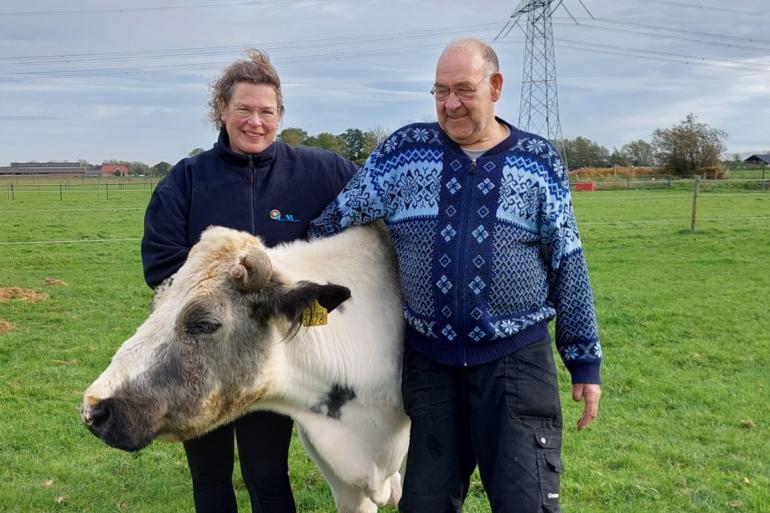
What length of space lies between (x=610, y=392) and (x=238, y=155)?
17.7ft

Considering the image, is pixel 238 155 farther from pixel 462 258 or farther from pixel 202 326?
pixel 462 258

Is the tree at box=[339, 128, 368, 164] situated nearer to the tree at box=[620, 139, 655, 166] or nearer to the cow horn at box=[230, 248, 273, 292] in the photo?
the cow horn at box=[230, 248, 273, 292]

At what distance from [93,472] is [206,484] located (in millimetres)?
2262

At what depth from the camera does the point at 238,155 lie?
3936 millimetres

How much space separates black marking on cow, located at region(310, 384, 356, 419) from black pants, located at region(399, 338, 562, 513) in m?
0.31

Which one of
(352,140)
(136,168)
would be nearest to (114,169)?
(136,168)

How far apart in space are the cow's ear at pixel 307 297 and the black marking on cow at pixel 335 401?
0.54m

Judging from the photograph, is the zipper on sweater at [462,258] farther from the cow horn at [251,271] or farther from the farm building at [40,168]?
the farm building at [40,168]

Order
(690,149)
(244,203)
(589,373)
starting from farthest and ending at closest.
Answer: (690,149), (244,203), (589,373)

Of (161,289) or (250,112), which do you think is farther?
(250,112)

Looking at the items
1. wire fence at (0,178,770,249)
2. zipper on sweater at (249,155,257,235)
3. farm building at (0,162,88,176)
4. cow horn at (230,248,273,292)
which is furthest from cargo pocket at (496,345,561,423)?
farm building at (0,162,88,176)

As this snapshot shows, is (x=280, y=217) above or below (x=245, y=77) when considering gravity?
below

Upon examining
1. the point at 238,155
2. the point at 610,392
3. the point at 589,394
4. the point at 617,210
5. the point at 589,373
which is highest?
the point at 238,155

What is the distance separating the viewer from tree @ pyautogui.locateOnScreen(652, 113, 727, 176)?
56281mm
